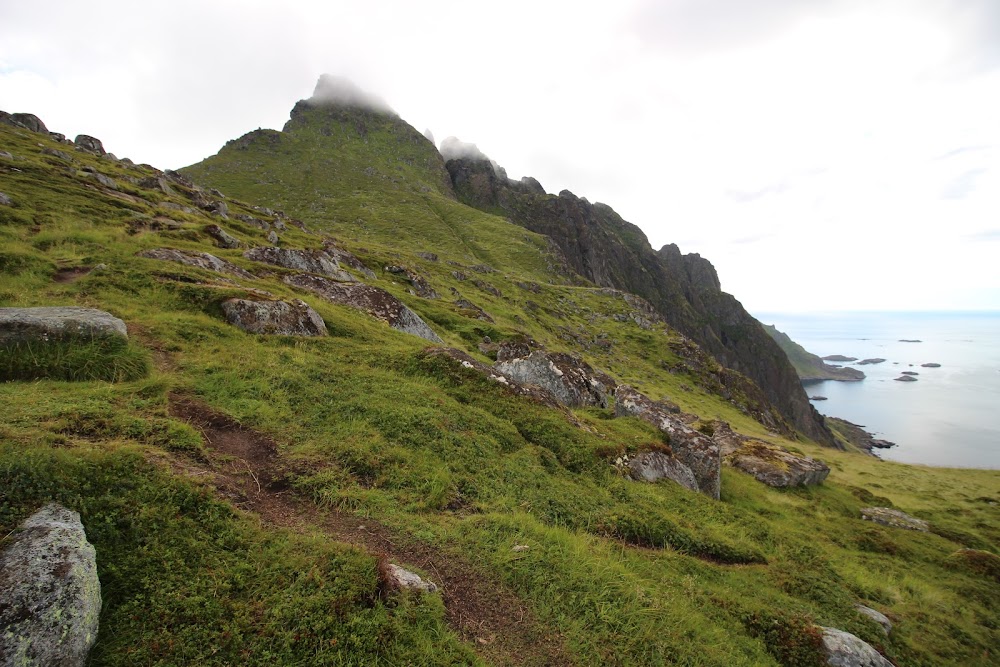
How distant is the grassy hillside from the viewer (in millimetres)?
6316

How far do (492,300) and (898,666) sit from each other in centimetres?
6357

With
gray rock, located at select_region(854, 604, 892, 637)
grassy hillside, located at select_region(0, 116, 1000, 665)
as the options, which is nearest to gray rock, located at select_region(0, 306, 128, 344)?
grassy hillside, located at select_region(0, 116, 1000, 665)

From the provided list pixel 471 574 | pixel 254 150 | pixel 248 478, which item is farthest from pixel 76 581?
pixel 254 150

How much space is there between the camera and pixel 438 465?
11.9 m

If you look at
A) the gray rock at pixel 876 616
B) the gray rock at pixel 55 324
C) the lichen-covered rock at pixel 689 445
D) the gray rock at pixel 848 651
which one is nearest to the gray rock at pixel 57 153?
the gray rock at pixel 55 324

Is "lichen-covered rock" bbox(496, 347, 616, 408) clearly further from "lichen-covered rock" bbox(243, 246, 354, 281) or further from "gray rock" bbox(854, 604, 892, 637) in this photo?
"lichen-covered rock" bbox(243, 246, 354, 281)

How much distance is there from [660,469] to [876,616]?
269 inches

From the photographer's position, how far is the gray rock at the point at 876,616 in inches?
447

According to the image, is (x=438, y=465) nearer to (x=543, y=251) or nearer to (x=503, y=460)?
(x=503, y=460)

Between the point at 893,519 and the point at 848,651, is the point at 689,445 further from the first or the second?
the point at 893,519

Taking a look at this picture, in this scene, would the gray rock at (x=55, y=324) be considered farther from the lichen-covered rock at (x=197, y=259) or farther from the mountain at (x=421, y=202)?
the mountain at (x=421, y=202)

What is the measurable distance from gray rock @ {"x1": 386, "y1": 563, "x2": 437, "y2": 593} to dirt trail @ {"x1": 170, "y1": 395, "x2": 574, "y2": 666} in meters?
0.40

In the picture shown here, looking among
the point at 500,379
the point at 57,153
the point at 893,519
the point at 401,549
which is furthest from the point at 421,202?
the point at 401,549

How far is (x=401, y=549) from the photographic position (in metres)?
8.63
